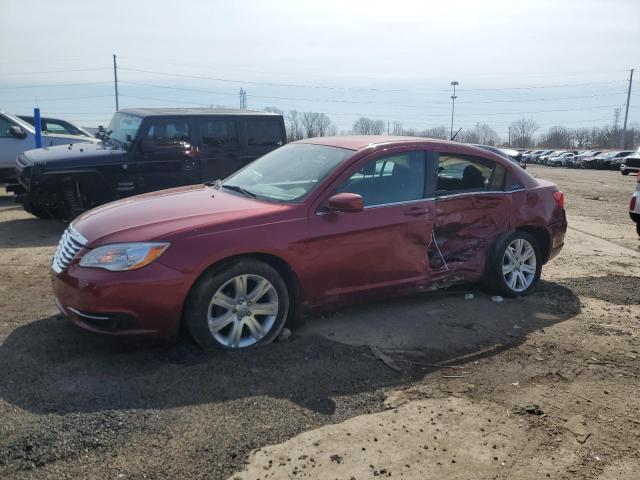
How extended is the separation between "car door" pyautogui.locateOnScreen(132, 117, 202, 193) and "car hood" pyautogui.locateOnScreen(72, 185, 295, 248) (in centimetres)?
399

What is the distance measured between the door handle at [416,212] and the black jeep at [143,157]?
16.4 feet

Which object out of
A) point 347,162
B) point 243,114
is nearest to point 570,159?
point 243,114

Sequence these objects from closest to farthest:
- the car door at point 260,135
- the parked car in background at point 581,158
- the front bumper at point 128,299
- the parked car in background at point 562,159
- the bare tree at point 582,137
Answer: the front bumper at point 128,299
the car door at point 260,135
the parked car in background at point 581,158
the parked car in background at point 562,159
the bare tree at point 582,137

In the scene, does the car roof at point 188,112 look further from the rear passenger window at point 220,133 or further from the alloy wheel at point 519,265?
the alloy wheel at point 519,265

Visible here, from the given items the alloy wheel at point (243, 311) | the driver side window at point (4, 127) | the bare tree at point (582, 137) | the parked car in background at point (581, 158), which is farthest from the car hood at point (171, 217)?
the bare tree at point (582, 137)

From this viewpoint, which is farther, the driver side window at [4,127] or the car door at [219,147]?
the driver side window at [4,127]

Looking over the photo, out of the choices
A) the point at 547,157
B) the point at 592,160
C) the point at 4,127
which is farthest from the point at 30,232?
the point at 547,157

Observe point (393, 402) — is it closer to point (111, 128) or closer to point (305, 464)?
point (305, 464)

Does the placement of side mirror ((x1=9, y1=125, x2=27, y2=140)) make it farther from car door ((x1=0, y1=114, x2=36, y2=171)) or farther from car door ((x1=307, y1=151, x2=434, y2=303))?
Answer: car door ((x1=307, y1=151, x2=434, y2=303))

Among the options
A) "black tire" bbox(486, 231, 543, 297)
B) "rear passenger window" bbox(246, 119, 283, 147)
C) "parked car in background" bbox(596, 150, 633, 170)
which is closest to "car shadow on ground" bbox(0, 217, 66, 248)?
"rear passenger window" bbox(246, 119, 283, 147)

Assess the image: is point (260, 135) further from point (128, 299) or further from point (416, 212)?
point (128, 299)

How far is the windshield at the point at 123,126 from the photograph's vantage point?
Result: 8878mm

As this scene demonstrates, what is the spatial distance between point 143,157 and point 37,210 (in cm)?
208

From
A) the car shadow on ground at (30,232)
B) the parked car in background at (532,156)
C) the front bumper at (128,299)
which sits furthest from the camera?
the parked car in background at (532,156)
